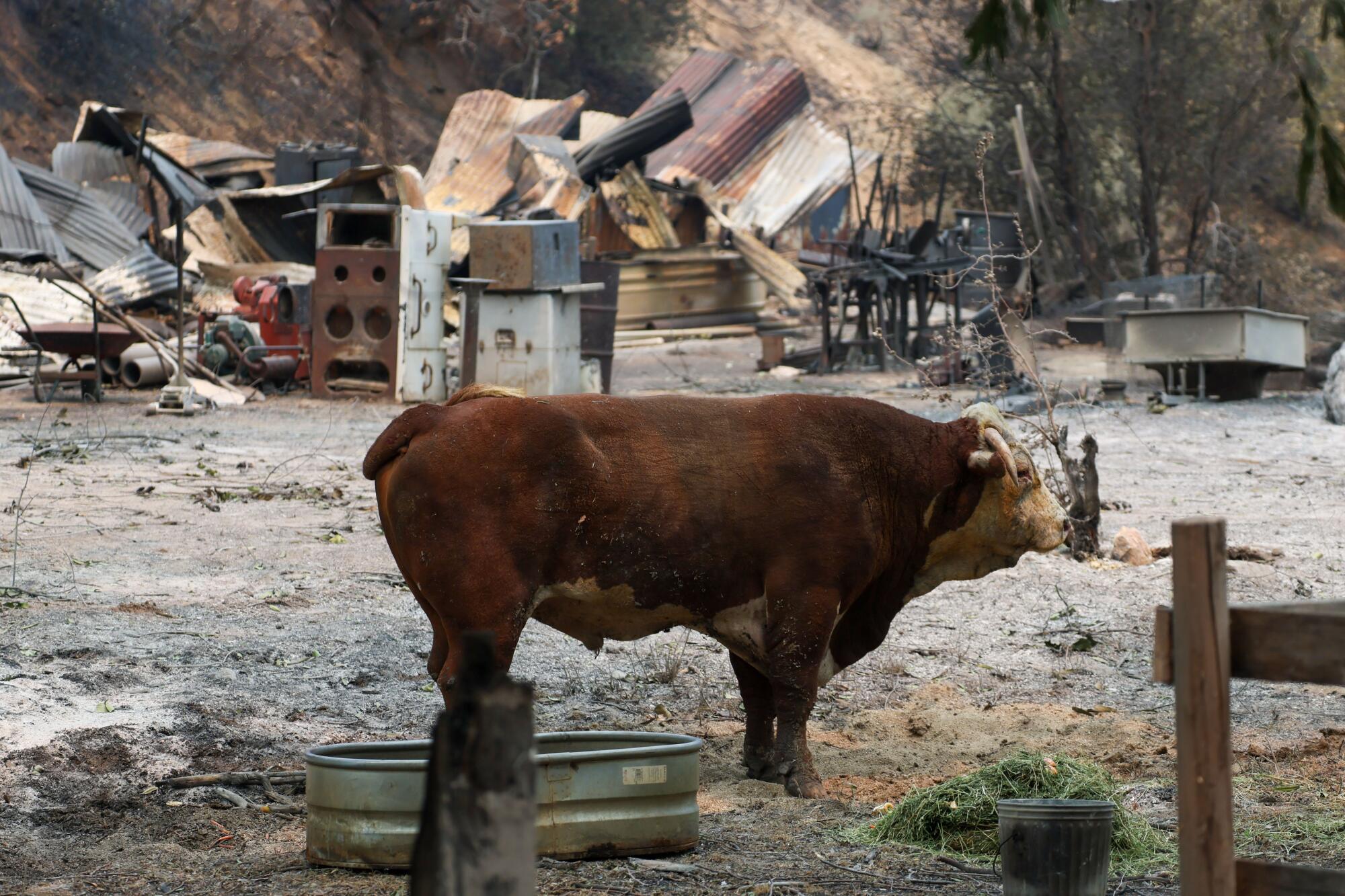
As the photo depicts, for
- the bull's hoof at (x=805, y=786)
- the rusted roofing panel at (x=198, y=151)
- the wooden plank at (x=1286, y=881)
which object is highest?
the rusted roofing panel at (x=198, y=151)

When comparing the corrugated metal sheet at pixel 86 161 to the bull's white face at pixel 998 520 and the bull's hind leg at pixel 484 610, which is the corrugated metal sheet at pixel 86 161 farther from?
the bull's hind leg at pixel 484 610

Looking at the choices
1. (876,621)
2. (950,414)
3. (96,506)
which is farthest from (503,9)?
(876,621)

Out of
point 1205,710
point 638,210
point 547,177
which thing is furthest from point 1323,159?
point 638,210

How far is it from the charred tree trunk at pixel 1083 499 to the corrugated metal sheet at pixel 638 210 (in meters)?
23.3

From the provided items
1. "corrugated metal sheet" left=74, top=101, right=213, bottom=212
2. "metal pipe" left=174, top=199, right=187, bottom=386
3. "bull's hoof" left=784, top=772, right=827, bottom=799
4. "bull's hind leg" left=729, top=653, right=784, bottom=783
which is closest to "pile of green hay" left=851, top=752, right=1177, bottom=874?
"bull's hoof" left=784, top=772, right=827, bottom=799

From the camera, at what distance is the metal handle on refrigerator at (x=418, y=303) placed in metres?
20.9

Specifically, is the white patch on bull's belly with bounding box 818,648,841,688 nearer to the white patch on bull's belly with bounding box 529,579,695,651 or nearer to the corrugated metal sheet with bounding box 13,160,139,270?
the white patch on bull's belly with bounding box 529,579,695,651

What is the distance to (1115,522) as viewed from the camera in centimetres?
1187

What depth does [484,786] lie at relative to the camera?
2371 millimetres

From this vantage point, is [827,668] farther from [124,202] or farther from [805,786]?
[124,202]

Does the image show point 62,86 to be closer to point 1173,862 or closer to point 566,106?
point 566,106

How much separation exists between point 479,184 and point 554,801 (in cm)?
2796

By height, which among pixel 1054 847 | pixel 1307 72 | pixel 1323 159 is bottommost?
pixel 1054 847

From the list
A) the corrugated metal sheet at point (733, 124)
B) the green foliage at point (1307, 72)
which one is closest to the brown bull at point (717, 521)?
the green foliage at point (1307, 72)
